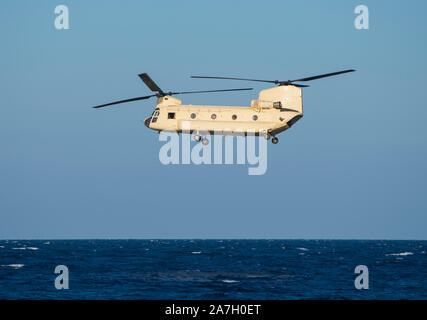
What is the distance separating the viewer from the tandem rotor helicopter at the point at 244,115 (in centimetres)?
4397

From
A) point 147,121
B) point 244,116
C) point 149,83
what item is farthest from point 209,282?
point 244,116

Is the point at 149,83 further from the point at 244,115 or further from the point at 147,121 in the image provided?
the point at 244,115

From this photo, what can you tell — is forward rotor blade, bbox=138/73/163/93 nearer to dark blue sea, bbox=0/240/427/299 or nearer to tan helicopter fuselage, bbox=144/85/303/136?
tan helicopter fuselage, bbox=144/85/303/136

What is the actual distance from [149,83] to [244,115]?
27.4 ft

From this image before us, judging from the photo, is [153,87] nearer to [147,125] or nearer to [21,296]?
[147,125]

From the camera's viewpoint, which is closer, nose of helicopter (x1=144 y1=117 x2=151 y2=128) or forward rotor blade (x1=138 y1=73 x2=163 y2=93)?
forward rotor blade (x1=138 y1=73 x2=163 y2=93)

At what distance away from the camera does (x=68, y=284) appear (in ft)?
290

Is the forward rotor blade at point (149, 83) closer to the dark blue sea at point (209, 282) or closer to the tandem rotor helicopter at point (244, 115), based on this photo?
the tandem rotor helicopter at point (244, 115)

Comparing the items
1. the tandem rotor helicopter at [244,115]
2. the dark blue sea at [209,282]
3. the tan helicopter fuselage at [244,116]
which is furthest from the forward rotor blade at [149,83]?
the dark blue sea at [209,282]

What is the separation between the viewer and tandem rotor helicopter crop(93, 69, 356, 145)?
43969mm

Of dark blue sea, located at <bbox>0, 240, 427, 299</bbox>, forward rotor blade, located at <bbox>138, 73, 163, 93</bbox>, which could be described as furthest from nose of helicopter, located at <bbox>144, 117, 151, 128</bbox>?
dark blue sea, located at <bbox>0, 240, 427, 299</bbox>
